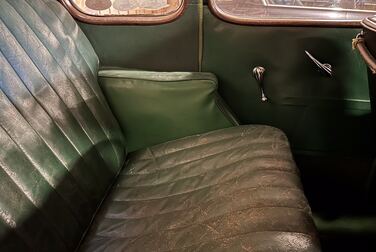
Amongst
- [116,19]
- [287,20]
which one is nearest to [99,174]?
[116,19]

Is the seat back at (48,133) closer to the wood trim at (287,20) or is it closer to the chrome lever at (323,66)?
the wood trim at (287,20)

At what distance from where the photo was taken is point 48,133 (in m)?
1.08

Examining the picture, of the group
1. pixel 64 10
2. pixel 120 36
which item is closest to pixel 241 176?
pixel 120 36

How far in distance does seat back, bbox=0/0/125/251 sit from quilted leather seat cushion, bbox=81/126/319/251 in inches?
3.7

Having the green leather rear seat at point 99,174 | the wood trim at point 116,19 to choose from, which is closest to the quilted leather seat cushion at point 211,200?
the green leather rear seat at point 99,174

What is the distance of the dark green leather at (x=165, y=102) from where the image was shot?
1.42 metres

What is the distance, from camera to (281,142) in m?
1.31

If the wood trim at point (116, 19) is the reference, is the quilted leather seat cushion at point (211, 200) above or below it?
below

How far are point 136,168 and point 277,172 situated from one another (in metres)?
0.47

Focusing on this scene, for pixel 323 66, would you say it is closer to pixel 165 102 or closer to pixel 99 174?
pixel 165 102

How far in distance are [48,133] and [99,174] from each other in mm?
224

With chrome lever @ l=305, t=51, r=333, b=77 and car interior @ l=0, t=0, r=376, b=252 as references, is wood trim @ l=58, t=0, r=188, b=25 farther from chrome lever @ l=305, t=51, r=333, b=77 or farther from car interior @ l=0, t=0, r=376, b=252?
chrome lever @ l=305, t=51, r=333, b=77

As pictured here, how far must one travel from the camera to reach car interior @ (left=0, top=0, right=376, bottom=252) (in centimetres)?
100

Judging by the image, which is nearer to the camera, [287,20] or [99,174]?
[99,174]
